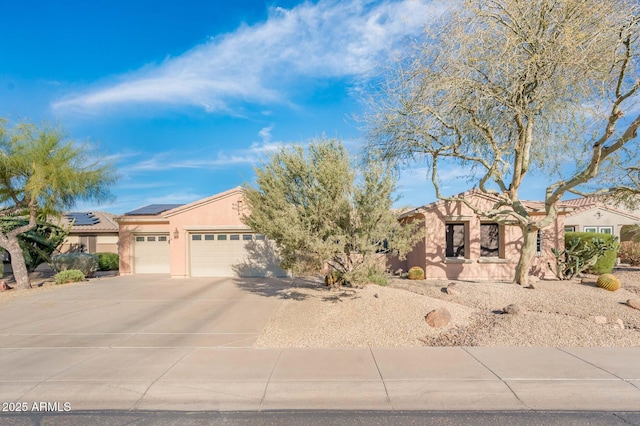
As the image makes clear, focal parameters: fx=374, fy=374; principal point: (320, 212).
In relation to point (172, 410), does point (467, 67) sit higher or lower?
higher

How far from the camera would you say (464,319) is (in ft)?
27.6

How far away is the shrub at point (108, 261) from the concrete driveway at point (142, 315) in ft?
26.0

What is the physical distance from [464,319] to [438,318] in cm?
81

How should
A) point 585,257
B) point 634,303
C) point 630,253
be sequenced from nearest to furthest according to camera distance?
point 634,303, point 585,257, point 630,253

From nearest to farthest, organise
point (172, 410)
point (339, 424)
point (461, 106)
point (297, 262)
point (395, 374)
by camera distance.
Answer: point (339, 424) → point (172, 410) → point (395, 374) → point (297, 262) → point (461, 106)

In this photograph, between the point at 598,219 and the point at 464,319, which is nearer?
the point at 464,319

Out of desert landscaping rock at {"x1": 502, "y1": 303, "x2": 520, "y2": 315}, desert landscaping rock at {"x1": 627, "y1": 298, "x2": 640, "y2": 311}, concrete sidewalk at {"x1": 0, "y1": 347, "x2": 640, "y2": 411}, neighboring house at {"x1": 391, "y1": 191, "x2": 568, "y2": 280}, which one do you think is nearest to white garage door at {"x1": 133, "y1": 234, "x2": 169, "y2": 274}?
neighboring house at {"x1": 391, "y1": 191, "x2": 568, "y2": 280}

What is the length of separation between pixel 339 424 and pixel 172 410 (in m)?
2.07

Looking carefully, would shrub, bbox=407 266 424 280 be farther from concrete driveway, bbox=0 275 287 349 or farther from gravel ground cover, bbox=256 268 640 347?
concrete driveway, bbox=0 275 287 349

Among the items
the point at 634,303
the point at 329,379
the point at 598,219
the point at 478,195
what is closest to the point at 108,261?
the point at 478,195

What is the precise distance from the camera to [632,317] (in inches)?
330

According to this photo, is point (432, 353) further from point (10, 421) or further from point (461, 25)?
point (461, 25)

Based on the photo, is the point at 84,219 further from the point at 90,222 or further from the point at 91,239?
the point at 91,239

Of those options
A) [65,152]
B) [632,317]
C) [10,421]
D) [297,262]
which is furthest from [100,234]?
[632,317]
